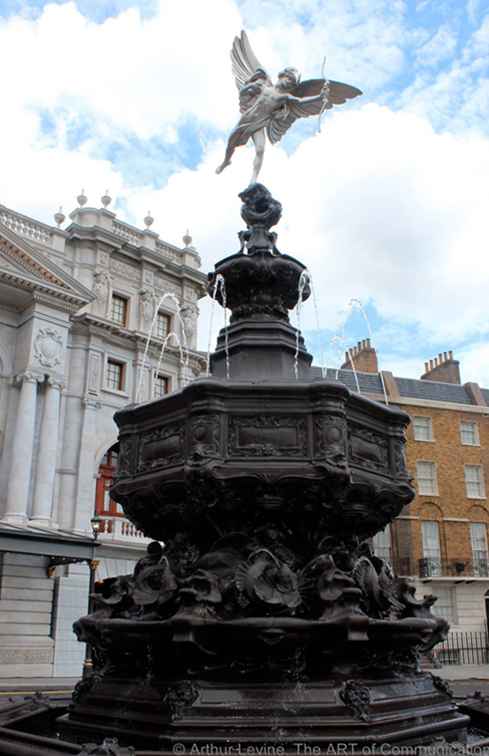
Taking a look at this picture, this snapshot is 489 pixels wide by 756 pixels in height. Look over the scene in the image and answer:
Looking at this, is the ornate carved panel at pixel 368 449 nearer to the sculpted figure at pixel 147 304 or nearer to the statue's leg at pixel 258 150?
the statue's leg at pixel 258 150

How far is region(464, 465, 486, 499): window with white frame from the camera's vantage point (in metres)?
39.8

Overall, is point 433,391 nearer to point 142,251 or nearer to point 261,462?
point 142,251

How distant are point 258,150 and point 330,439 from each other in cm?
444

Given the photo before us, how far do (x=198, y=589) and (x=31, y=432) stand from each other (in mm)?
22690

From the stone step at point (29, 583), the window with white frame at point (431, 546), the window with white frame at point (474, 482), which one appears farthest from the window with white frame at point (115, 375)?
the window with white frame at point (474, 482)

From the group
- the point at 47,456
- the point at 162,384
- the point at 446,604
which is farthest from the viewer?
the point at 446,604

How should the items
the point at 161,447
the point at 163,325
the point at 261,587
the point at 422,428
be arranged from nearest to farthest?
the point at 261,587 → the point at 161,447 → the point at 163,325 → the point at 422,428

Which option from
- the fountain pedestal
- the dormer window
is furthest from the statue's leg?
the dormer window

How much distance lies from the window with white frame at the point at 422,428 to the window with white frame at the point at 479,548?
546 cm

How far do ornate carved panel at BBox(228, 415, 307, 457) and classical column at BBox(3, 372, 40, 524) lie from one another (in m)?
21.1

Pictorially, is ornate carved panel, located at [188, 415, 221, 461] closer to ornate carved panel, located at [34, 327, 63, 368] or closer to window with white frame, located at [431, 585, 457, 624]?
ornate carved panel, located at [34, 327, 63, 368]

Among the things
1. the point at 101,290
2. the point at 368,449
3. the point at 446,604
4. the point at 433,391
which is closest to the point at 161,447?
the point at 368,449

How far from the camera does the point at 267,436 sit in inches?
244

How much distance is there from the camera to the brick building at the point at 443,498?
37.6m
